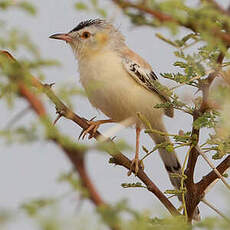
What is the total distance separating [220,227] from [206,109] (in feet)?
4.19

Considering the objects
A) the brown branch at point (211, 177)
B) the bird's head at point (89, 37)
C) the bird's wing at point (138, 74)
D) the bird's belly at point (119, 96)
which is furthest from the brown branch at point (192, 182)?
the bird's head at point (89, 37)

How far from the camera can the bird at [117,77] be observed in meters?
4.77

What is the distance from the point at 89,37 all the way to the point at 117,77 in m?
0.92

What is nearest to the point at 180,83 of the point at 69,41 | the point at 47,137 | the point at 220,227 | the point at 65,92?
the point at 220,227

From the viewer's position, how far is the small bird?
4.78m

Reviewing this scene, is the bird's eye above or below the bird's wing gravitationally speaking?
above

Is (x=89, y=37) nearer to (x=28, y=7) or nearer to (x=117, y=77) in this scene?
(x=117, y=77)

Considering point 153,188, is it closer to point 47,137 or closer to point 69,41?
point 47,137

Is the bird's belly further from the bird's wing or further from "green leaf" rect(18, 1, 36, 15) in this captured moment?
"green leaf" rect(18, 1, 36, 15)

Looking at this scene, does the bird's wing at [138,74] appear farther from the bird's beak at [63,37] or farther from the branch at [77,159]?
the branch at [77,159]

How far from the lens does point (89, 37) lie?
5500mm

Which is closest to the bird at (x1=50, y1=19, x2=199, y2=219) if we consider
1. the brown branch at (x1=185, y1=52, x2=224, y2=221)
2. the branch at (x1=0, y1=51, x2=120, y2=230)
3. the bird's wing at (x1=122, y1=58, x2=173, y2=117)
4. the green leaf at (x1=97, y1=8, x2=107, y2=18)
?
the bird's wing at (x1=122, y1=58, x2=173, y2=117)

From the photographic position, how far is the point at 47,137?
3.13 ft

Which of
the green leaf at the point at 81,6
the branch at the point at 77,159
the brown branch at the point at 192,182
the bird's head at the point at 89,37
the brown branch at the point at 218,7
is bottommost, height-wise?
the brown branch at the point at 192,182
